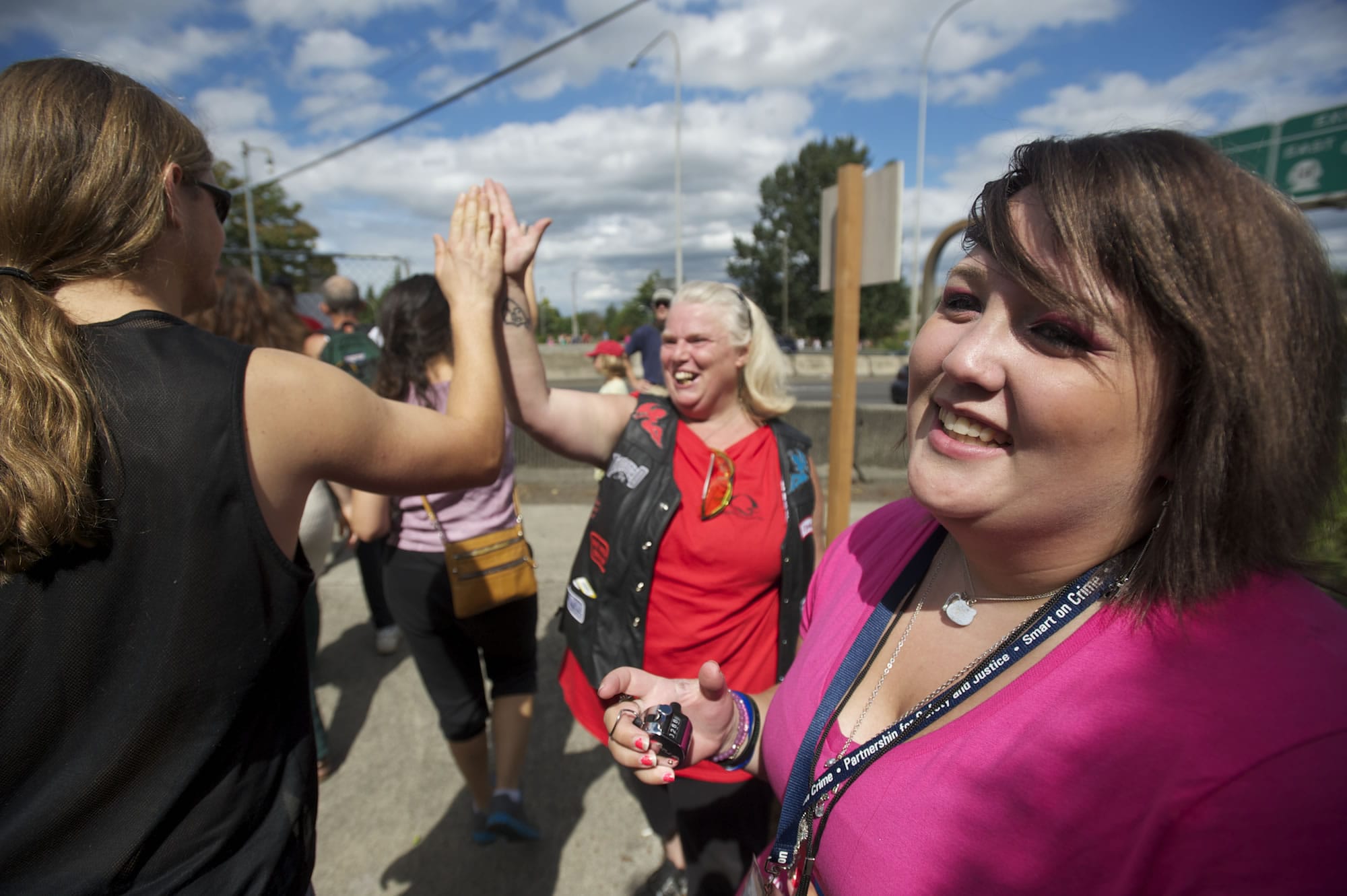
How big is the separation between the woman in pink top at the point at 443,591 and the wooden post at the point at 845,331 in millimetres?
1665

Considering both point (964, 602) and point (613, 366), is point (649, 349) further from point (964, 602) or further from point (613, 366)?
point (964, 602)

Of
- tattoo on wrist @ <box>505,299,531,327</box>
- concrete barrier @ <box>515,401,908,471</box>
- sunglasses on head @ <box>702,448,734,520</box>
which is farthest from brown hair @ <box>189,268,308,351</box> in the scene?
concrete barrier @ <box>515,401,908,471</box>

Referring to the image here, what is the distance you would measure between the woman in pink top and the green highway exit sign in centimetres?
606

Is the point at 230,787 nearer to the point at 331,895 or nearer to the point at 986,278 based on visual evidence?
the point at 986,278

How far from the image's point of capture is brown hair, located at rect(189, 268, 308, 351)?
3160 millimetres

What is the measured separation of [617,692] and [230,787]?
0.67 meters

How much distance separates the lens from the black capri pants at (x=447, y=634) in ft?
8.41

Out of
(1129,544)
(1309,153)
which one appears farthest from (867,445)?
(1129,544)

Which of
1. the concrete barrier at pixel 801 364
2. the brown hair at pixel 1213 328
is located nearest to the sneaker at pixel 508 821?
the brown hair at pixel 1213 328

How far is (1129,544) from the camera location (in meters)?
0.97

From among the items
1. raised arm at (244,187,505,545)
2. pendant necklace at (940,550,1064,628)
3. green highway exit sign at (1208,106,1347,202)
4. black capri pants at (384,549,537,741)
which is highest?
green highway exit sign at (1208,106,1347,202)

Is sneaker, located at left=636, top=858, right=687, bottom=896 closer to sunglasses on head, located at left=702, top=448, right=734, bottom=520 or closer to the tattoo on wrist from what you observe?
sunglasses on head, located at left=702, top=448, right=734, bottom=520

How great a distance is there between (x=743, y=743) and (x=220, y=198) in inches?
62.3

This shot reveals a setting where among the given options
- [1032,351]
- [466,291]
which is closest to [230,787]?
[466,291]
